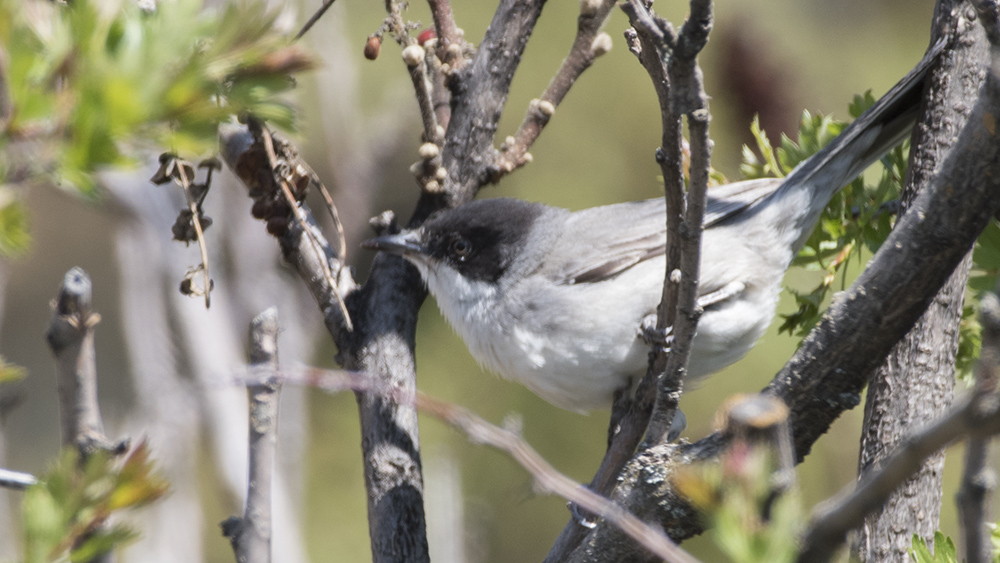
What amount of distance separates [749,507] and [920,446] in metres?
0.19

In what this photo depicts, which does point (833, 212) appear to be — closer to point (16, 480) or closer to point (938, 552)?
point (938, 552)

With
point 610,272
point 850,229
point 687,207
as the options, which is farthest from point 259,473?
point 850,229

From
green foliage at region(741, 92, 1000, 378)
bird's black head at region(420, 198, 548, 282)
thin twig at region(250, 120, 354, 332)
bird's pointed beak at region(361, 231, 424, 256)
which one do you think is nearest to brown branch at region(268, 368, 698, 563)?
thin twig at region(250, 120, 354, 332)

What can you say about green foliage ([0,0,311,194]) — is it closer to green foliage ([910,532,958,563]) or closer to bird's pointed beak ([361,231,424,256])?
green foliage ([910,532,958,563])

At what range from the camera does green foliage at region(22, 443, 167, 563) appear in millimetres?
956

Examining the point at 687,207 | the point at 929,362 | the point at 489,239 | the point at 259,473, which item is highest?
the point at 489,239

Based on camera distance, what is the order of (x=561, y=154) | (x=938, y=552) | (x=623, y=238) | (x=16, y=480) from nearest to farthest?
(x=16, y=480), (x=938, y=552), (x=623, y=238), (x=561, y=154)

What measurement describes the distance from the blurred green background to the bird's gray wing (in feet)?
3.98

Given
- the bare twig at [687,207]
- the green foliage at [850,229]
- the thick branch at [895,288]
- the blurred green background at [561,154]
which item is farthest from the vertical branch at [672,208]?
the blurred green background at [561,154]

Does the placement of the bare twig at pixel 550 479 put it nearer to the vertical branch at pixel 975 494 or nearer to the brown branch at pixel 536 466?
the brown branch at pixel 536 466

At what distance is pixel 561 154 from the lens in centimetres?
445

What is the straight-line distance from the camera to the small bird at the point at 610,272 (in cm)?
255

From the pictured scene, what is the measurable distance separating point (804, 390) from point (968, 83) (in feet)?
3.80

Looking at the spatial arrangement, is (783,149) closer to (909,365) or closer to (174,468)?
(909,365)
